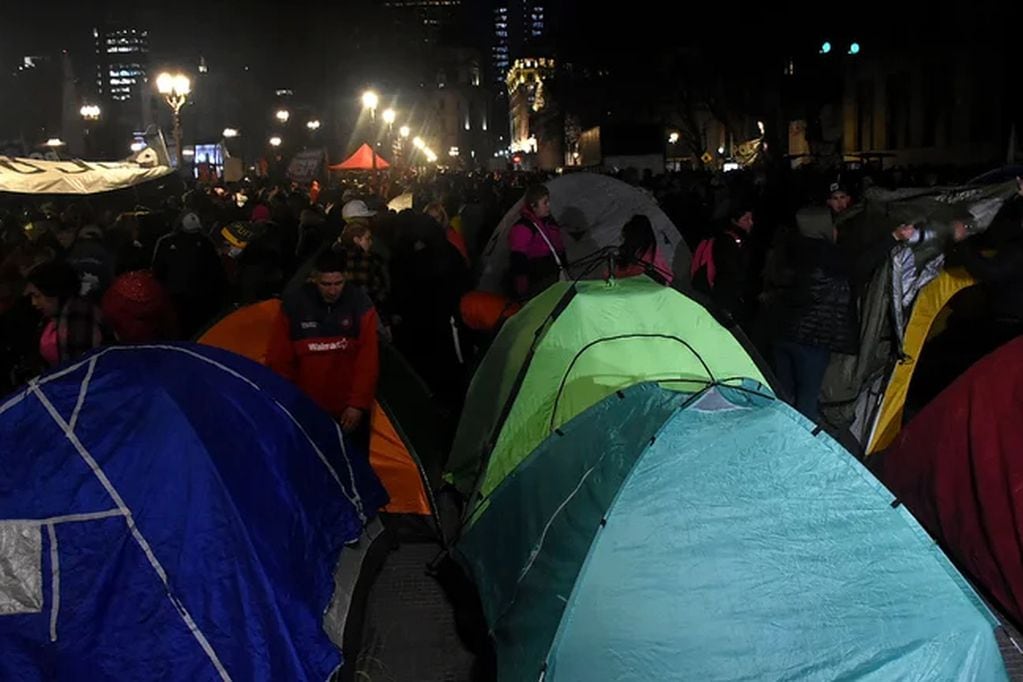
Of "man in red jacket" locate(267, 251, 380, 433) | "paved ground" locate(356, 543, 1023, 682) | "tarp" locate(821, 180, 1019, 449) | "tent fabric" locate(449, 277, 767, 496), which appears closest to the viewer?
"paved ground" locate(356, 543, 1023, 682)

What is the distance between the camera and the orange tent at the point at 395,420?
706 centimetres

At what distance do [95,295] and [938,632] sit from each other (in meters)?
6.66

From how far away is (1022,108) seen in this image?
3098 centimetres

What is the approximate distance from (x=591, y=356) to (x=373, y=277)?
4113mm

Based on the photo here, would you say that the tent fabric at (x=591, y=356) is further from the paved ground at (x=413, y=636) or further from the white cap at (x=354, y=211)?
the white cap at (x=354, y=211)

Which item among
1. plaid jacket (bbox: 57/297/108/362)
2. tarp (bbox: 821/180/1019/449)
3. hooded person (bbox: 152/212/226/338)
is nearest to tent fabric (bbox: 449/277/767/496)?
tarp (bbox: 821/180/1019/449)

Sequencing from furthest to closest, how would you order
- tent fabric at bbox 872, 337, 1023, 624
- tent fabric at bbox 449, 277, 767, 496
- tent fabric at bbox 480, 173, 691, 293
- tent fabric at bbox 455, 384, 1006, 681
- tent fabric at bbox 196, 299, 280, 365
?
tent fabric at bbox 480, 173, 691, 293 → tent fabric at bbox 196, 299, 280, 365 → tent fabric at bbox 449, 277, 767, 496 → tent fabric at bbox 872, 337, 1023, 624 → tent fabric at bbox 455, 384, 1006, 681

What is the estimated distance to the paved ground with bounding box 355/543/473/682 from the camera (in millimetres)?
5508

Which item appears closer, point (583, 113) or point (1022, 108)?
point (1022, 108)

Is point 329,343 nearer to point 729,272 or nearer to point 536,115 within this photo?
point 729,272

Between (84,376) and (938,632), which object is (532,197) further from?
(938,632)

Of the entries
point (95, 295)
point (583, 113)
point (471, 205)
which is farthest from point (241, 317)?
point (583, 113)

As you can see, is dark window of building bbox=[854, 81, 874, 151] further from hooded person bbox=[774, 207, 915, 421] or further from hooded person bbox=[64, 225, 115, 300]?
hooded person bbox=[64, 225, 115, 300]

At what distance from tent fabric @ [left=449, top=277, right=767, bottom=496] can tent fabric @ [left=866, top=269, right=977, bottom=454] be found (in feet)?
6.85
